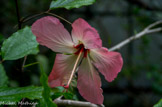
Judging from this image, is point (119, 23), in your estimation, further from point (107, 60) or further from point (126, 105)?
point (107, 60)

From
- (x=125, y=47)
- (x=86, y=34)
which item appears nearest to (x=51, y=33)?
(x=86, y=34)

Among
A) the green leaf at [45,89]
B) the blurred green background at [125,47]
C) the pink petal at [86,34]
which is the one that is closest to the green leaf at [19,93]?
the green leaf at [45,89]

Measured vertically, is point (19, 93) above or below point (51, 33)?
below

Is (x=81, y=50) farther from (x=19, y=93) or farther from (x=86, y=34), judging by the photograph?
(x=19, y=93)

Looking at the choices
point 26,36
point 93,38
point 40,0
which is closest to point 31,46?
point 26,36

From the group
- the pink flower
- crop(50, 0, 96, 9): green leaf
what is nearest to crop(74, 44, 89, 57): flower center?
the pink flower

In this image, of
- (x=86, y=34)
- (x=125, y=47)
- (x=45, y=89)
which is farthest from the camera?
(x=125, y=47)

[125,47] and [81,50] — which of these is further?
[125,47]
